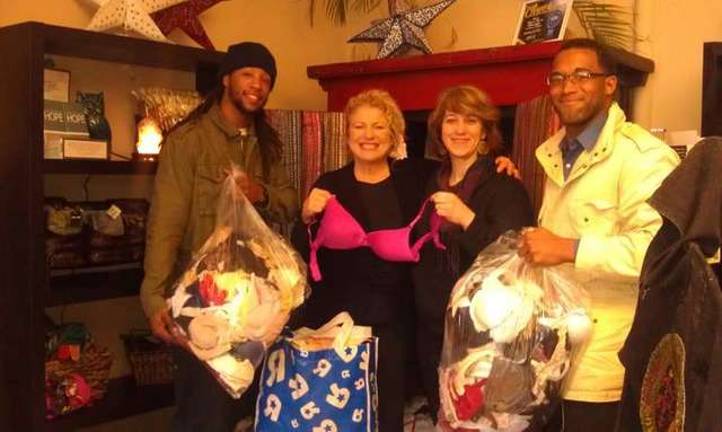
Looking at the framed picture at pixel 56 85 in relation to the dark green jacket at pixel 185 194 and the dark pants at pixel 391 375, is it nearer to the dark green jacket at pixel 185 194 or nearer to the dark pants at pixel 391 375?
the dark green jacket at pixel 185 194

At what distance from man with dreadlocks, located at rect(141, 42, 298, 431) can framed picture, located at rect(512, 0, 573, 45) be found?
0.97 m

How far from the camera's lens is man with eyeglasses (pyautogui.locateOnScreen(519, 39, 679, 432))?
1.63 meters

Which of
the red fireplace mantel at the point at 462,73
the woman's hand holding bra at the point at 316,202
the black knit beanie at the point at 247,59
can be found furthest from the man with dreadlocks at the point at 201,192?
the red fireplace mantel at the point at 462,73

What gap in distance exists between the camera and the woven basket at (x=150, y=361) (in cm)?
265

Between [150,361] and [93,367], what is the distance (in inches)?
9.0

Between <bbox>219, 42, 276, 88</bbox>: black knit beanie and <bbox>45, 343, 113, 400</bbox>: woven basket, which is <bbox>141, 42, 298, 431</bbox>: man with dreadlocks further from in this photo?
<bbox>45, 343, 113, 400</bbox>: woven basket

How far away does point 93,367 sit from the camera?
8.11 ft

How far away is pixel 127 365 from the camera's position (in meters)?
2.84

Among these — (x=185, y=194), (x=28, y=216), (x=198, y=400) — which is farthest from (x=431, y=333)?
(x=28, y=216)

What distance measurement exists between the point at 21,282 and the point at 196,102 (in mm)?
850

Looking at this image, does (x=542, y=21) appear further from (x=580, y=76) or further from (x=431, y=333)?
(x=431, y=333)

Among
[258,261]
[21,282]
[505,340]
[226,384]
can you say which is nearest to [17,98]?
[21,282]

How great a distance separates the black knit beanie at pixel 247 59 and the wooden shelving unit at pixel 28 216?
11.2 inches

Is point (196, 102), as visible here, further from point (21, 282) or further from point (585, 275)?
point (585, 275)
